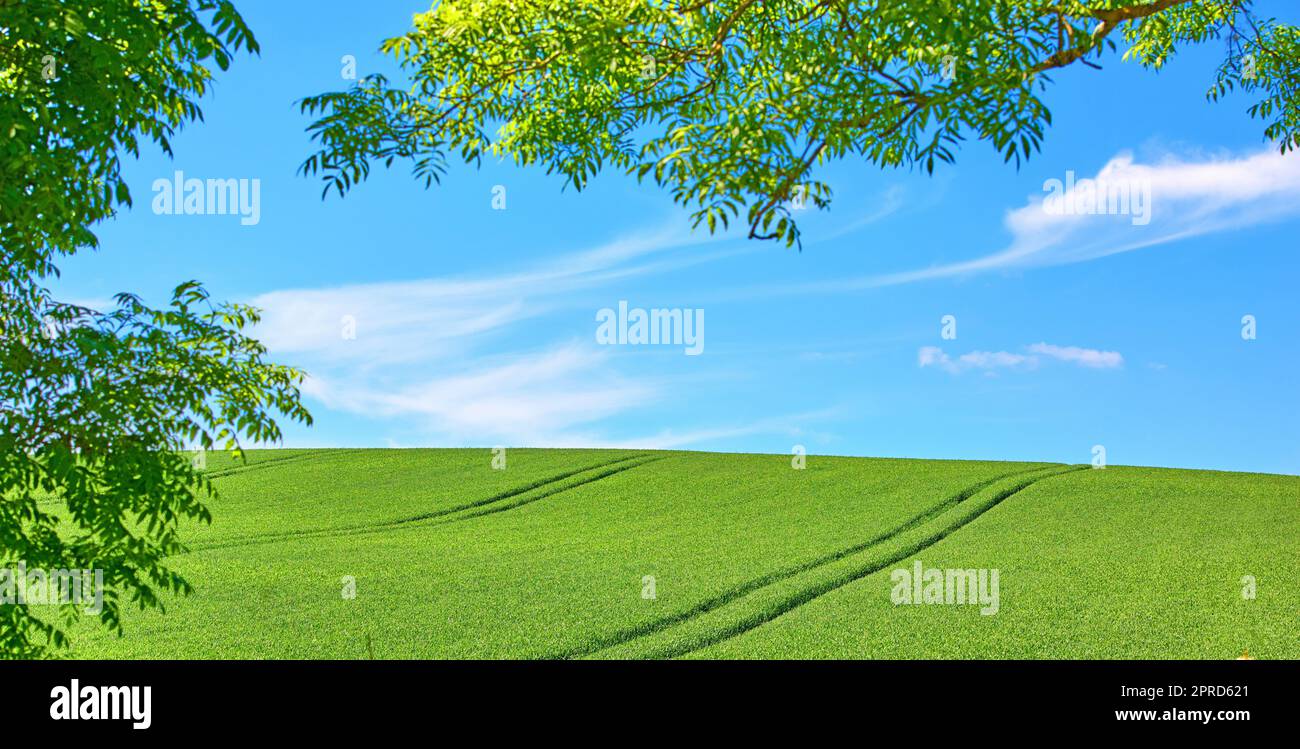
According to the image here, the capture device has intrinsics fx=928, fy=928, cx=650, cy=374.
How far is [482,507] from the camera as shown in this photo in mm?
24250

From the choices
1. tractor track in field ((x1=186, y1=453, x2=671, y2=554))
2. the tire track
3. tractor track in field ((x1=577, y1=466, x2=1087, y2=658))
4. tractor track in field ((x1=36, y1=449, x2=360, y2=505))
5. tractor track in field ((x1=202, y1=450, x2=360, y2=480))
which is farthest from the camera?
tractor track in field ((x1=202, y1=450, x2=360, y2=480))

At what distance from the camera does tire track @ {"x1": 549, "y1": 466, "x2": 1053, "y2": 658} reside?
12.2m

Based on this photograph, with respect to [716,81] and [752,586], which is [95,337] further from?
[752,586]

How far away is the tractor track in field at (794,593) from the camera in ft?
39.8

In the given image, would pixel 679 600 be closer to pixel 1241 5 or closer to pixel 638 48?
pixel 638 48

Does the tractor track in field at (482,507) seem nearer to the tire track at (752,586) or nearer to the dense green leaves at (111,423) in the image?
the tire track at (752,586)

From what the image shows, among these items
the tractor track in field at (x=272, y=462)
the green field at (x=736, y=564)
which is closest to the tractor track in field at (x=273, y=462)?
the tractor track in field at (x=272, y=462)

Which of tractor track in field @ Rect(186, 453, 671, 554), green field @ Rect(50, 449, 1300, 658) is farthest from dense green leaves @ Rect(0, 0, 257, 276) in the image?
tractor track in field @ Rect(186, 453, 671, 554)

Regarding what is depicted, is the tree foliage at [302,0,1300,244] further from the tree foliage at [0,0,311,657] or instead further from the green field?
the green field

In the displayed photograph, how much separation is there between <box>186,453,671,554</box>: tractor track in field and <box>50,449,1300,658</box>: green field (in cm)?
10

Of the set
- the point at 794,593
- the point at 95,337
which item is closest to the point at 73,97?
the point at 95,337

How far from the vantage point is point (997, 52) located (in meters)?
7.23
